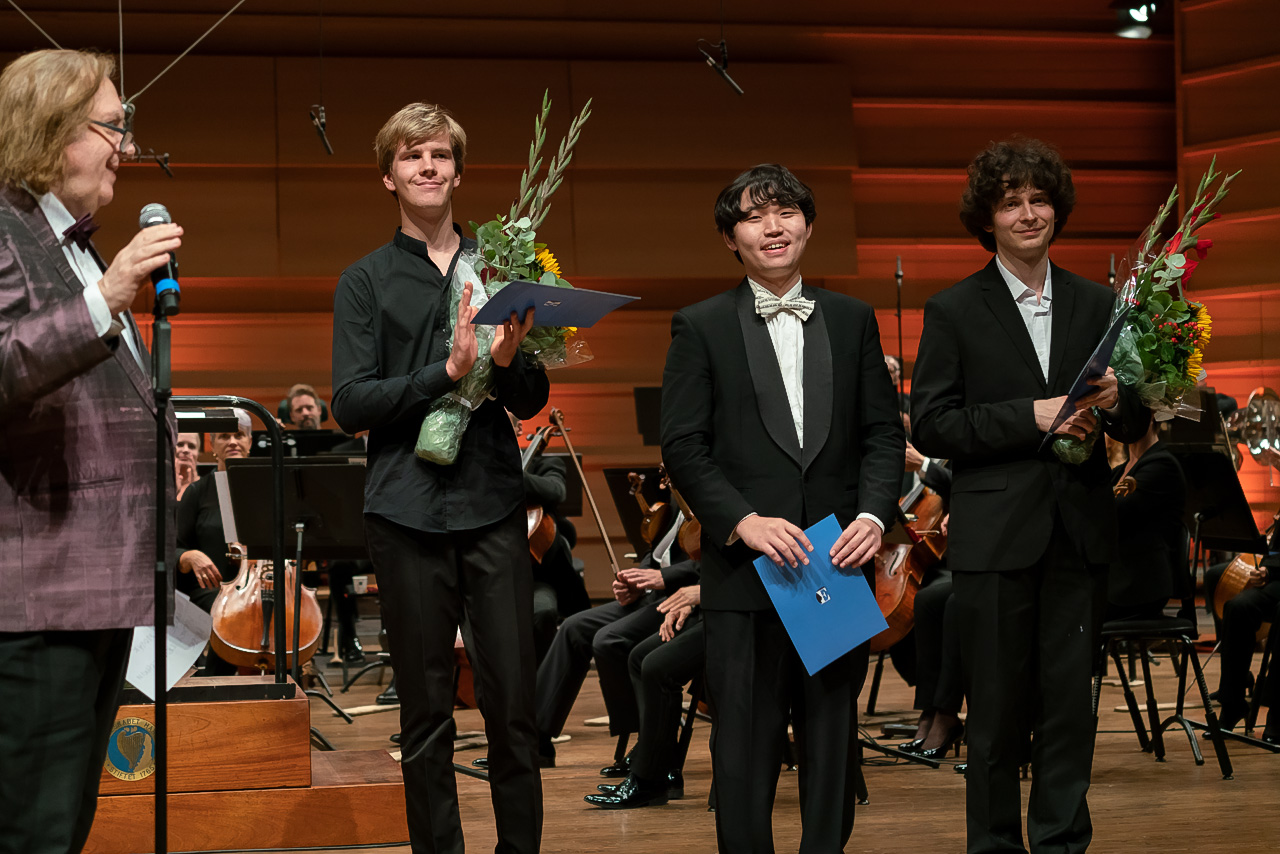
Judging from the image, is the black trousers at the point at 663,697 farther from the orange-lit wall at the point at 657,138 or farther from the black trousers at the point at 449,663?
the orange-lit wall at the point at 657,138

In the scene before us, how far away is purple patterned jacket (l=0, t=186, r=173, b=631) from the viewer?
5.26 ft

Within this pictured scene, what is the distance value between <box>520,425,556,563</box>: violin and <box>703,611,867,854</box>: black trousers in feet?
7.26

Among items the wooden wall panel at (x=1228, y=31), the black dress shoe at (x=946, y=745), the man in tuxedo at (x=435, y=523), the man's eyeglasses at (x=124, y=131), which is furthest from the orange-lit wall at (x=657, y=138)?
the man's eyeglasses at (x=124, y=131)

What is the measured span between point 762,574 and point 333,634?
22.2 feet

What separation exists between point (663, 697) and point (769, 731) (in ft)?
4.45

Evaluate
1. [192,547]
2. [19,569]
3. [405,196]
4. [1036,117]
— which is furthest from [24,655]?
[1036,117]

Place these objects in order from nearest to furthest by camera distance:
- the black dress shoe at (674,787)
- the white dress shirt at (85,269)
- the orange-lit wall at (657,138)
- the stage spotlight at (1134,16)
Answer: the white dress shirt at (85,269)
the black dress shoe at (674,787)
the stage spotlight at (1134,16)
the orange-lit wall at (657,138)

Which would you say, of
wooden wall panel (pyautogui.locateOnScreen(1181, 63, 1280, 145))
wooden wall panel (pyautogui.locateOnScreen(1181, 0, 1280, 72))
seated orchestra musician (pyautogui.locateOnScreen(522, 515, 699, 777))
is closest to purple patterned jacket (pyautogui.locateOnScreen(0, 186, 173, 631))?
seated orchestra musician (pyautogui.locateOnScreen(522, 515, 699, 777))

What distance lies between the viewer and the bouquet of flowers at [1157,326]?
2432 mm

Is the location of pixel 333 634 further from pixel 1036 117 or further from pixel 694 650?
pixel 1036 117

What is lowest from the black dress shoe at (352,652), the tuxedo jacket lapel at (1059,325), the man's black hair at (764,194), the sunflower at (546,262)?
the black dress shoe at (352,652)

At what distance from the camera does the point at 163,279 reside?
1675mm

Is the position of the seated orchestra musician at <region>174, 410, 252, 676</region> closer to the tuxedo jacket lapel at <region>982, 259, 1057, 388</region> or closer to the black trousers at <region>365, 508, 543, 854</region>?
the black trousers at <region>365, 508, 543, 854</region>

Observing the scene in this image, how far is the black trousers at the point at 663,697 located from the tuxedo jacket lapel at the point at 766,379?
1334mm
